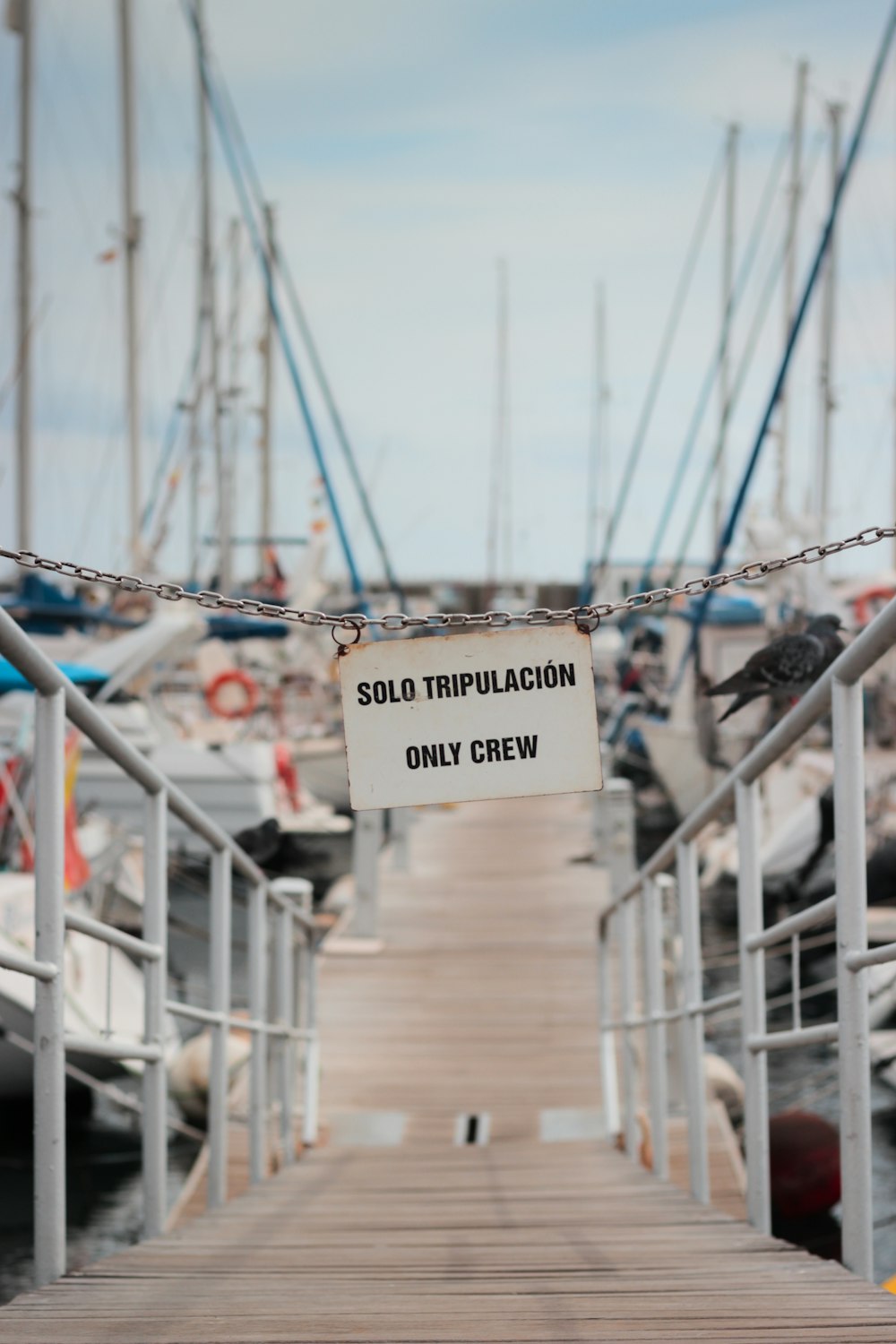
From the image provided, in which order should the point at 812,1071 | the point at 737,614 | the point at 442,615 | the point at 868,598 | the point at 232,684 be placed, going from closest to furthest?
the point at 442,615 < the point at 868,598 < the point at 737,614 < the point at 812,1071 < the point at 232,684

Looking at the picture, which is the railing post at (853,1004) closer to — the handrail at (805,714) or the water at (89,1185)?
the handrail at (805,714)

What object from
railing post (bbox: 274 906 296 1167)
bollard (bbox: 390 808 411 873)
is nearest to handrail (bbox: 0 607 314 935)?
railing post (bbox: 274 906 296 1167)

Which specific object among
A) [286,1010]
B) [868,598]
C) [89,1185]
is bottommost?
[89,1185]

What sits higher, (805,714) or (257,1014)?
(805,714)

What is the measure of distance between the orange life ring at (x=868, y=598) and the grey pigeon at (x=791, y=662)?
2297 mm

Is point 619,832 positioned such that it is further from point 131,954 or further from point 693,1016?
point 131,954

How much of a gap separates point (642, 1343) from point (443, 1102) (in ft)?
18.9

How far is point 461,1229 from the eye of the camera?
4.02 meters

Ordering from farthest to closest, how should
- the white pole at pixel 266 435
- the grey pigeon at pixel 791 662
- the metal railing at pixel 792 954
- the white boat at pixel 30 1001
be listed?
the white pole at pixel 266 435
the white boat at pixel 30 1001
the grey pigeon at pixel 791 662
the metal railing at pixel 792 954

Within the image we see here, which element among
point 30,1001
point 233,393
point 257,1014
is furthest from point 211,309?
point 257,1014

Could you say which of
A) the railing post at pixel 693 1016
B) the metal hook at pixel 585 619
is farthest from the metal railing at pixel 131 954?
the railing post at pixel 693 1016

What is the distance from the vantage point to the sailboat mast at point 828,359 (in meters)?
23.8

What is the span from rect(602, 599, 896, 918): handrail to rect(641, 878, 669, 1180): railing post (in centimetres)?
79

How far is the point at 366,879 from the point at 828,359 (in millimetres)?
17130
